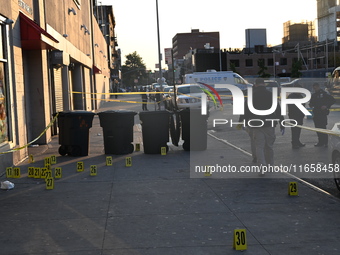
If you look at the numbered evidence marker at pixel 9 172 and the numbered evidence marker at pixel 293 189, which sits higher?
the numbered evidence marker at pixel 9 172

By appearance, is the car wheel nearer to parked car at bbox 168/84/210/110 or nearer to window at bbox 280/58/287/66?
parked car at bbox 168/84/210/110

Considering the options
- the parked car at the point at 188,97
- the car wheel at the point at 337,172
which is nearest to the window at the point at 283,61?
the parked car at the point at 188,97

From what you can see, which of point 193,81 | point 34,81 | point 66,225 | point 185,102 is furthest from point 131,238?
point 193,81

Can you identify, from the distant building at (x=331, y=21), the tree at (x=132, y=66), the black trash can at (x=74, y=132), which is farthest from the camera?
the distant building at (x=331, y=21)

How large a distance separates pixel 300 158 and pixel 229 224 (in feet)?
22.6

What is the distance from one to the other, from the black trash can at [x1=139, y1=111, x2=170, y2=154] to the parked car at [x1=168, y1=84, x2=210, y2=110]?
15466 millimetres

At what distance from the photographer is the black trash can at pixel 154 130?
48.2 feet

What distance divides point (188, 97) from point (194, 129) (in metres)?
17.4

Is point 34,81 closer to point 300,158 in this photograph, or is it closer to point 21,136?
point 21,136

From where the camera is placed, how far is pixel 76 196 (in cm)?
913

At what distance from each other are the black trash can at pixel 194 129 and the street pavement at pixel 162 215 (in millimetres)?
3124

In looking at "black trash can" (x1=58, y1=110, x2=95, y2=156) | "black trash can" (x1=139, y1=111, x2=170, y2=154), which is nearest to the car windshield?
"black trash can" (x1=139, y1=111, x2=170, y2=154)

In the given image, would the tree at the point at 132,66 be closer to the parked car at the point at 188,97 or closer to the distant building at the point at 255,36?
the distant building at the point at 255,36

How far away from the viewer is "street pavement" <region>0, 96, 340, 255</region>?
246 inches
